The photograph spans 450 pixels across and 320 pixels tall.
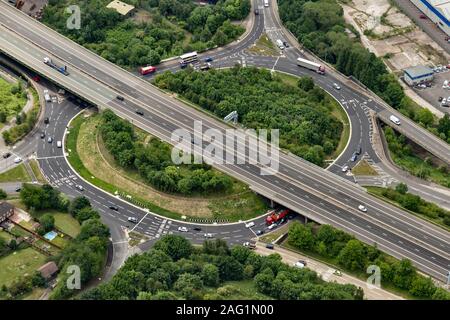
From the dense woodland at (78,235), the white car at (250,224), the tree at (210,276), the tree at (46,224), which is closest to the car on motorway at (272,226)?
the white car at (250,224)

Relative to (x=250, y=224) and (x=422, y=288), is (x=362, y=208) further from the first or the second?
(x=422, y=288)

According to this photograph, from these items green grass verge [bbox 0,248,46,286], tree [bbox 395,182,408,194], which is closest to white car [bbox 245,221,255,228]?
tree [bbox 395,182,408,194]

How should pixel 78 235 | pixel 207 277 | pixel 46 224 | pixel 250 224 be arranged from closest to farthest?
pixel 207 277 < pixel 78 235 < pixel 46 224 < pixel 250 224

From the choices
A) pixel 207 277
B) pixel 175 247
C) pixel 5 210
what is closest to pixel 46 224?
pixel 5 210

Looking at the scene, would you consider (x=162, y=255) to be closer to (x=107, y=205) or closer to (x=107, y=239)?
(x=107, y=239)
